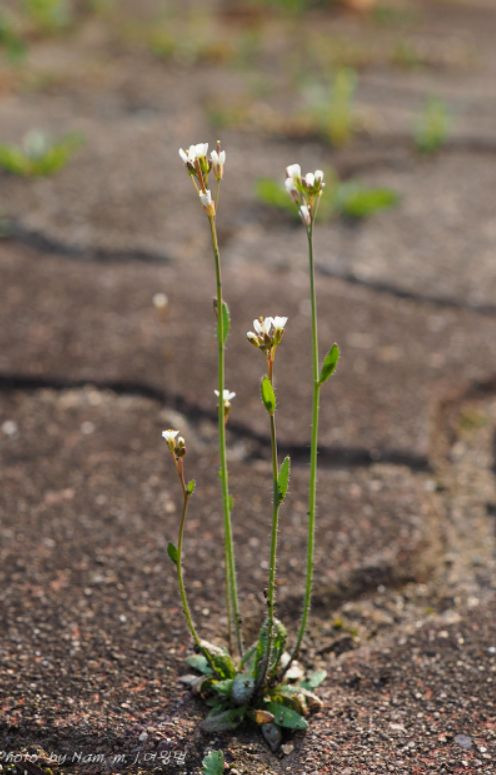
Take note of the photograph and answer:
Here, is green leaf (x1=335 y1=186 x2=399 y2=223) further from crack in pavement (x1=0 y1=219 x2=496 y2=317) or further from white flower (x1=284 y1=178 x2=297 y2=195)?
white flower (x1=284 y1=178 x2=297 y2=195)

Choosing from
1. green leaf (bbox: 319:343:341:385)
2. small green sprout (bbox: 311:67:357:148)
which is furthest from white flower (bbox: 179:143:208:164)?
small green sprout (bbox: 311:67:357:148)

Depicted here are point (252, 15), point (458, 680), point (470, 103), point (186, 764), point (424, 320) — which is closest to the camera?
point (186, 764)

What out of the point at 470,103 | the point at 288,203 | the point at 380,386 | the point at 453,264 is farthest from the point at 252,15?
the point at 380,386

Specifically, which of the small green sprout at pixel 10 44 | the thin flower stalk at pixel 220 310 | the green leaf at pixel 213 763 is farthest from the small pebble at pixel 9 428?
the small green sprout at pixel 10 44

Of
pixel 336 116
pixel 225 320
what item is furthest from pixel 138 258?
pixel 225 320

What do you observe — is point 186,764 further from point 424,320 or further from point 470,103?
point 470,103

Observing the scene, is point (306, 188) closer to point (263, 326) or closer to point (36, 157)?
point (263, 326)

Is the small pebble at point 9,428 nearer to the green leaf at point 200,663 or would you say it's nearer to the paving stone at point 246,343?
the paving stone at point 246,343
